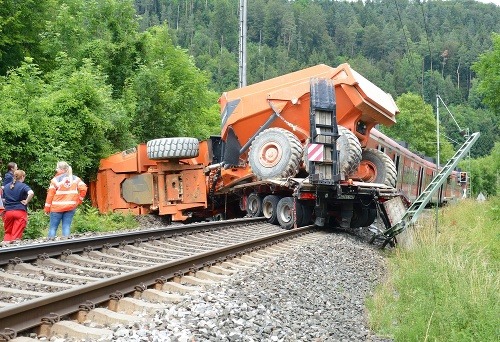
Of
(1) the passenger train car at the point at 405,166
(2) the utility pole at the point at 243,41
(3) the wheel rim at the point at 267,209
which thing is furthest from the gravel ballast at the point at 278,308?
(2) the utility pole at the point at 243,41

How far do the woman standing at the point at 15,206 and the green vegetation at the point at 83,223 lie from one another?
1.39 metres

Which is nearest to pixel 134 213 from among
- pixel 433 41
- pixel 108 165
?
pixel 108 165

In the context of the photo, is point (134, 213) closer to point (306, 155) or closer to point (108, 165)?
point (108, 165)

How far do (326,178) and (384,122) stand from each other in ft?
10.0

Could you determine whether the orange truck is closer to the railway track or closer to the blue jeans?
the railway track

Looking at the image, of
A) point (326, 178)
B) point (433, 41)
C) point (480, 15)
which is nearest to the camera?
point (326, 178)

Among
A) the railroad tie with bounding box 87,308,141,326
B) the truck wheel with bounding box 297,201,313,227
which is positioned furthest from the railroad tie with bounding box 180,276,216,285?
the truck wheel with bounding box 297,201,313,227

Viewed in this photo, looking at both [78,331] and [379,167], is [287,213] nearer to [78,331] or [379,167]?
[379,167]

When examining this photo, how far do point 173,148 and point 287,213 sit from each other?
10.6 feet

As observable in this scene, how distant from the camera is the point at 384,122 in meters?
14.7

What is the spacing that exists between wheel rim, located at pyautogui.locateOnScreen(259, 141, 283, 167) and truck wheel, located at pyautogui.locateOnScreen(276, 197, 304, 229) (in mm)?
855

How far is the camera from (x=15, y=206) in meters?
10.1

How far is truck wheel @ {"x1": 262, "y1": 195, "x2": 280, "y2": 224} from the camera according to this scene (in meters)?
13.7

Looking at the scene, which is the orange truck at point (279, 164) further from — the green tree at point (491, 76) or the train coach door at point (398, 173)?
the green tree at point (491, 76)
